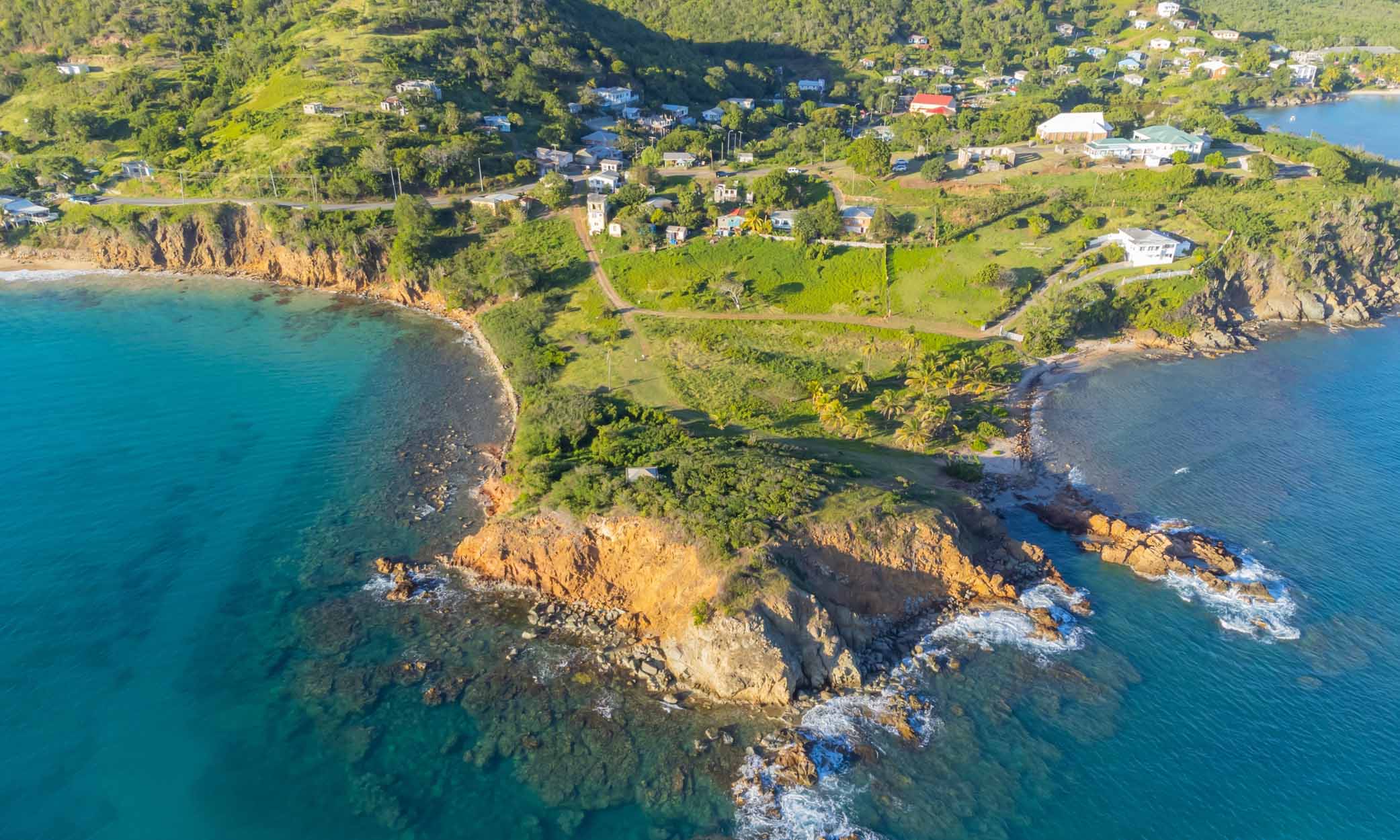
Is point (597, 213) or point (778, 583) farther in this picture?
point (597, 213)

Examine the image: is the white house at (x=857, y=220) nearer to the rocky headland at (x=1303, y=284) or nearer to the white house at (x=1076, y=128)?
the rocky headland at (x=1303, y=284)

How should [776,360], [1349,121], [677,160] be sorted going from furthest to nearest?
[1349,121]
[677,160]
[776,360]

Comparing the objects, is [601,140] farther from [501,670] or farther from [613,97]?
[501,670]

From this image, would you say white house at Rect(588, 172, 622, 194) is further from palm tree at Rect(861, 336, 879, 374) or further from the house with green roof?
the house with green roof

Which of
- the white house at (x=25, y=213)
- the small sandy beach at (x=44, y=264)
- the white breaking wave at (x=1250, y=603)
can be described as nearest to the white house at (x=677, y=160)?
the small sandy beach at (x=44, y=264)

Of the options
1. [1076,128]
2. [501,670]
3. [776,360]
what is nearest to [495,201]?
[776,360]

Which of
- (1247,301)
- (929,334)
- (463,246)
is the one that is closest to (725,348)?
(929,334)
